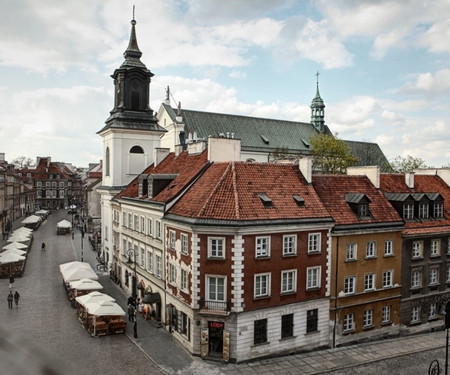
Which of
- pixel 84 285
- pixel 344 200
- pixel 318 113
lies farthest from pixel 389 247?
pixel 318 113

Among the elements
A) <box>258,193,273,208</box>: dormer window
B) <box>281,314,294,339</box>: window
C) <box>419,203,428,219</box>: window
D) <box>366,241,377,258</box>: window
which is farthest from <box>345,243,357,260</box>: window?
<box>419,203,428,219</box>: window

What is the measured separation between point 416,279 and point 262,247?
1610cm

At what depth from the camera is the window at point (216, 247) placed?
1053 inches

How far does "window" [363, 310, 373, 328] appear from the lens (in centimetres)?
3206

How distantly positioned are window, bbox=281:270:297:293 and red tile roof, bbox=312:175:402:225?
218 inches

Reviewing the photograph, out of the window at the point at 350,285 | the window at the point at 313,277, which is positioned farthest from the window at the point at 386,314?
the window at the point at 313,277

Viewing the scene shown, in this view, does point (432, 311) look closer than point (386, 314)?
No

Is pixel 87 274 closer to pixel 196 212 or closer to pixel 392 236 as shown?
pixel 196 212

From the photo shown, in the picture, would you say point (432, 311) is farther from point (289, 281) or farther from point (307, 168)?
point (307, 168)

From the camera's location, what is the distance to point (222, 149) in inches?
1359

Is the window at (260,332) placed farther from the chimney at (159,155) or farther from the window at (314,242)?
the chimney at (159,155)

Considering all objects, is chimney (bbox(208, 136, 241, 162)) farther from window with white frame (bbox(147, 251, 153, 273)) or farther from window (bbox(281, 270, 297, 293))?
→ window (bbox(281, 270, 297, 293))

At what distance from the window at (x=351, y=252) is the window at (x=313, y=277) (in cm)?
301

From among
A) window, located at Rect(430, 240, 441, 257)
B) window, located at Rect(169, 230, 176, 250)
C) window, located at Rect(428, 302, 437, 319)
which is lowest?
window, located at Rect(428, 302, 437, 319)
